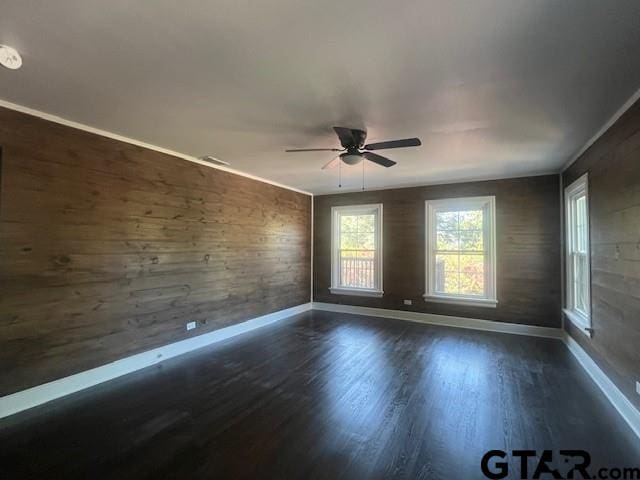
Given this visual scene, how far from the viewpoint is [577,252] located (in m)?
4.06

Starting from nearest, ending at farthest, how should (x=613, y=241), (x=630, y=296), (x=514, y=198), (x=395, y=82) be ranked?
(x=395, y=82), (x=630, y=296), (x=613, y=241), (x=514, y=198)

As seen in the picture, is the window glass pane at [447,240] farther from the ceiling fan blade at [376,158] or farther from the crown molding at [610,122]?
the ceiling fan blade at [376,158]

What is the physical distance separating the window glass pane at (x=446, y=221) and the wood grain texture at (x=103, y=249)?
11.5 ft

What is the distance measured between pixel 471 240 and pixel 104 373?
5576 mm

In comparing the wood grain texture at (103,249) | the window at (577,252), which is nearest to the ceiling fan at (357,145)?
the wood grain texture at (103,249)

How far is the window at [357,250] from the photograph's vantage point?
6.17 metres

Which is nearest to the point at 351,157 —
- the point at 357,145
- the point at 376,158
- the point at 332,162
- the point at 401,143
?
the point at 357,145

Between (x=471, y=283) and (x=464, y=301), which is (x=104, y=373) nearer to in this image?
(x=464, y=301)

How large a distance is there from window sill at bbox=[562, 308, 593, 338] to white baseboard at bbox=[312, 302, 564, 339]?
0.53 meters

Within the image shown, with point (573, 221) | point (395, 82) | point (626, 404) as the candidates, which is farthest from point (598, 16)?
point (573, 221)

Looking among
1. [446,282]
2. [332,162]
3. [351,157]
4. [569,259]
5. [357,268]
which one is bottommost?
[446,282]

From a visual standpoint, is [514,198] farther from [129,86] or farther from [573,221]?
[129,86]

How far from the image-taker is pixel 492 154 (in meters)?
3.83

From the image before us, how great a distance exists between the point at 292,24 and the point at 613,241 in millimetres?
3250
